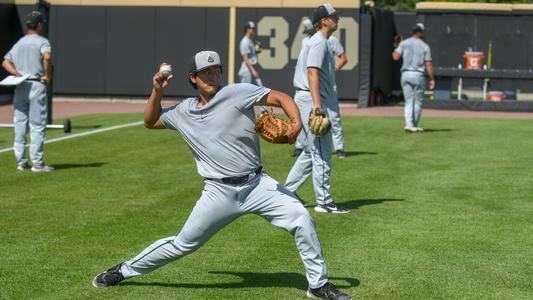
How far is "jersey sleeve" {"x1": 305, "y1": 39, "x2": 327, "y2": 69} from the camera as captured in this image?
11539mm

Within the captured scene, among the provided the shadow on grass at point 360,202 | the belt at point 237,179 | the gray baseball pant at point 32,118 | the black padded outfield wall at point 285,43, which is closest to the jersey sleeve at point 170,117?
the belt at point 237,179

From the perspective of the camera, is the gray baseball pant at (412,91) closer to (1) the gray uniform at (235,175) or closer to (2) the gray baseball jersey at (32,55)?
(2) the gray baseball jersey at (32,55)

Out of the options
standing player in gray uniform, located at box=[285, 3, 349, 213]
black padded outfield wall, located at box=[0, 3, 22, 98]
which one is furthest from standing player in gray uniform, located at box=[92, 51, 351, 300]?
black padded outfield wall, located at box=[0, 3, 22, 98]

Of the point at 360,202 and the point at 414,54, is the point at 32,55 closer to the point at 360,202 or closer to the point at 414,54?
the point at 360,202

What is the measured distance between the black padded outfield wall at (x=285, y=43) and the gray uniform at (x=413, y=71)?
898 centimetres

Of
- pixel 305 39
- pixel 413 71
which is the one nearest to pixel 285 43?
pixel 413 71

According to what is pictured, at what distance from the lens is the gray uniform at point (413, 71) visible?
21609 mm

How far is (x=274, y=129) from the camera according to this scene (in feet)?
24.9

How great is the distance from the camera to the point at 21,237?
10578 millimetres

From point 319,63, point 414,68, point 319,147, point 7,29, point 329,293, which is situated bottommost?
point 329,293

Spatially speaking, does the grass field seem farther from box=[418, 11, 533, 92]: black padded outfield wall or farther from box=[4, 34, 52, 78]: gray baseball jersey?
box=[418, 11, 533, 92]: black padded outfield wall

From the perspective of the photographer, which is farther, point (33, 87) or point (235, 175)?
point (33, 87)

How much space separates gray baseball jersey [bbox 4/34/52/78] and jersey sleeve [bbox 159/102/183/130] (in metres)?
7.91

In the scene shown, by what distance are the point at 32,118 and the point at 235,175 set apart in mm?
8415
